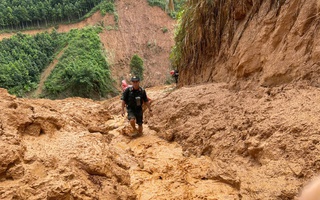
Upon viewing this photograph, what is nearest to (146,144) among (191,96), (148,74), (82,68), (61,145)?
(191,96)

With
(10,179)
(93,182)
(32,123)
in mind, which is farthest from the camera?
(32,123)

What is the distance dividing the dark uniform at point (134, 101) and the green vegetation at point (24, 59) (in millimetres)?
22212

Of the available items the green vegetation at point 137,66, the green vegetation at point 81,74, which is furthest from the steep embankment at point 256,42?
the green vegetation at point 137,66

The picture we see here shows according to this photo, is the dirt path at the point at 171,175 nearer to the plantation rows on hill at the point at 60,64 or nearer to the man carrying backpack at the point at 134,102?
the man carrying backpack at the point at 134,102

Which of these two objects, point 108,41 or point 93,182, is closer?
point 93,182

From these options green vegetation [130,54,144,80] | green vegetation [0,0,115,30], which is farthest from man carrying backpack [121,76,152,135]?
green vegetation [0,0,115,30]

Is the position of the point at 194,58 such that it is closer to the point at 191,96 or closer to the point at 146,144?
the point at 191,96

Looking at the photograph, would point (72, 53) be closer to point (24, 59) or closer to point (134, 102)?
point (24, 59)

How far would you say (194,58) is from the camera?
19.8ft

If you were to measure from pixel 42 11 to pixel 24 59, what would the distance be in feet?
35.2

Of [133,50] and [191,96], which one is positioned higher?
[191,96]

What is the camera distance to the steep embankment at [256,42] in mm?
Result: 2934

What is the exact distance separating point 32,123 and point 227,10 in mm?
4057

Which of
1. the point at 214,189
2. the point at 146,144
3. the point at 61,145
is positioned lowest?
the point at 146,144
